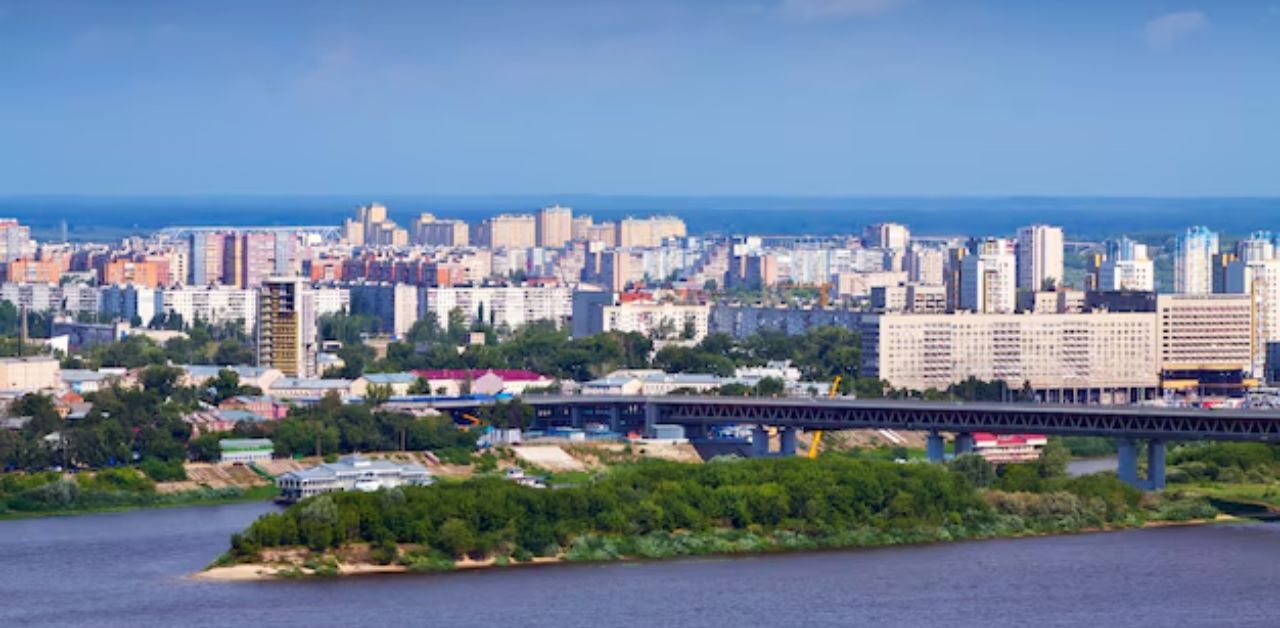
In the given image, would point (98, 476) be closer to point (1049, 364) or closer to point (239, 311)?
point (1049, 364)

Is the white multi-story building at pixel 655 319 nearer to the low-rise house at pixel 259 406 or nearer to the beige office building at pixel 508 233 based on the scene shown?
the low-rise house at pixel 259 406

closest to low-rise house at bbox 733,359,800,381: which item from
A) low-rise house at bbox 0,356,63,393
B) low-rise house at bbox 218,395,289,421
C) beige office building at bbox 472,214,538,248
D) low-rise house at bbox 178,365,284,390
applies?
low-rise house at bbox 178,365,284,390

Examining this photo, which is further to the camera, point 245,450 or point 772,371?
point 772,371

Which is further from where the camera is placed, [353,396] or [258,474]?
[353,396]

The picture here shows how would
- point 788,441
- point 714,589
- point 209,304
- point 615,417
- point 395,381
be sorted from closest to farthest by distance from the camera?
point 714,589 < point 788,441 < point 615,417 < point 395,381 < point 209,304

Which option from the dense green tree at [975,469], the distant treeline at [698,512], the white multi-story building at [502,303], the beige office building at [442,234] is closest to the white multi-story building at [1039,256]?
the white multi-story building at [502,303]

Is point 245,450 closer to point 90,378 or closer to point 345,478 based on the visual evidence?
point 345,478

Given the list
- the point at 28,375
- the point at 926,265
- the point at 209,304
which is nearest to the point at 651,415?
the point at 28,375

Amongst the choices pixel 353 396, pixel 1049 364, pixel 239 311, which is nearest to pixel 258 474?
pixel 353 396
